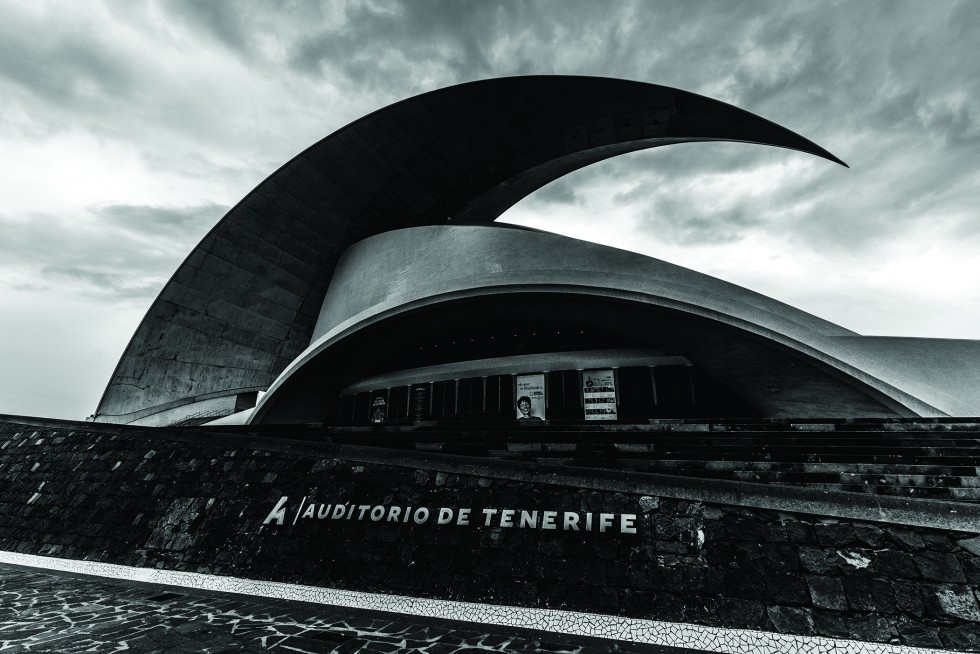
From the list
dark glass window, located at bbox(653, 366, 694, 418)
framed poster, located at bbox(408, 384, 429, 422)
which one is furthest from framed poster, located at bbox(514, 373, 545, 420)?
dark glass window, located at bbox(653, 366, 694, 418)

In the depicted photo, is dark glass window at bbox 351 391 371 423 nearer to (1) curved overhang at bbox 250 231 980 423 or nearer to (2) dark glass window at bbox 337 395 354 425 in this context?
(2) dark glass window at bbox 337 395 354 425

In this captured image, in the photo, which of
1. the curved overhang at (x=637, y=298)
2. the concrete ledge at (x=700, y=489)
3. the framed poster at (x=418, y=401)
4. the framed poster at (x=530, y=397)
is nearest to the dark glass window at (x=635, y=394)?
the curved overhang at (x=637, y=298)

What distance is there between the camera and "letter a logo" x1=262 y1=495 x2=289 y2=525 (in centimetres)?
610

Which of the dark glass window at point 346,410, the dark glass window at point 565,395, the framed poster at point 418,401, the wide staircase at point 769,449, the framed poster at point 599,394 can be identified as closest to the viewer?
the wide staircase at point 769,449

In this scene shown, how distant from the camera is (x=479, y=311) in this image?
14.1m

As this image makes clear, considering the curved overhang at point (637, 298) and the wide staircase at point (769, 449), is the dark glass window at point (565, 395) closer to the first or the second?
the curved overhang at point (637, 298)

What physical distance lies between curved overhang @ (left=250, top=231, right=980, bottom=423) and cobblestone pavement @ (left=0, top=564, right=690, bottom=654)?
30.0ft

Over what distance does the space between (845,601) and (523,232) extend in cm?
1113

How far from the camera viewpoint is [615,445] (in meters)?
6.93

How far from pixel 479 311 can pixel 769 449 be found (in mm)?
8793

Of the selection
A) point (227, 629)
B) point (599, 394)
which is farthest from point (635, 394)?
point (227, 629)

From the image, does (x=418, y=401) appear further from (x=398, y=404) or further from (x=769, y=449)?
(x=769, y=449)

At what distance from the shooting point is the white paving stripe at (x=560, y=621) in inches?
138

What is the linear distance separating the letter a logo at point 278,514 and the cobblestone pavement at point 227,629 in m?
0.96
